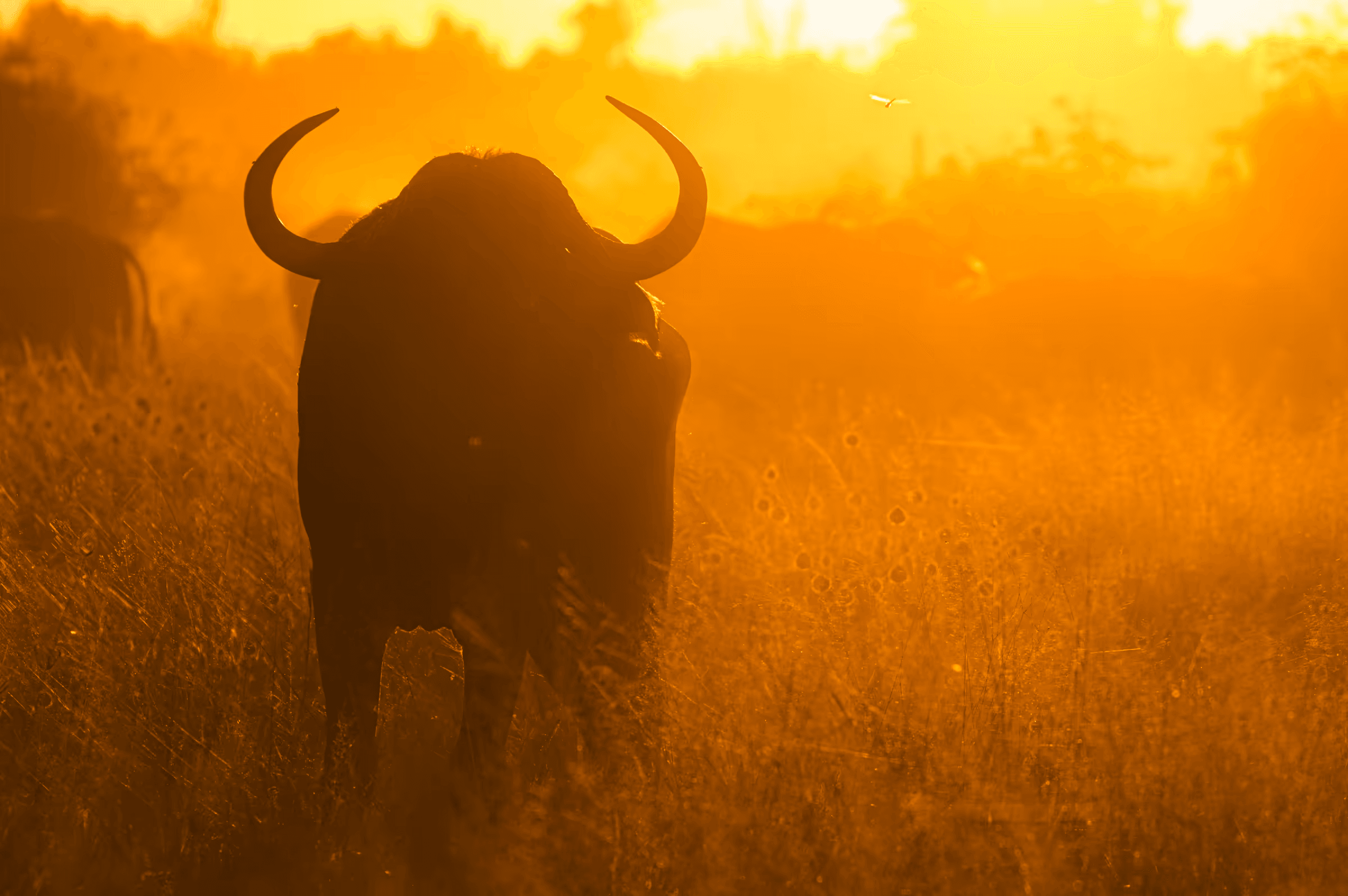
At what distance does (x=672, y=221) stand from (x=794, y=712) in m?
1.46

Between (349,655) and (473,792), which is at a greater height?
(349,655)

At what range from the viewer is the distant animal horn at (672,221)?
4.20 meters

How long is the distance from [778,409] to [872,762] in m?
6.61

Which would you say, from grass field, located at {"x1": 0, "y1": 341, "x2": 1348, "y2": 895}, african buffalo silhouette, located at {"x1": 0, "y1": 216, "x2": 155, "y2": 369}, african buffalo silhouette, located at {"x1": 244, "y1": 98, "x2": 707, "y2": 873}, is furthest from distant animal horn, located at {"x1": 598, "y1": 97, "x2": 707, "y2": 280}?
african buffalo silhouette, located at {"x1": 0, "y1": 216, "x2": 155, "y2": 369}

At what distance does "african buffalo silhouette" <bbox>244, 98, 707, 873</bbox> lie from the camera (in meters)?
3.70

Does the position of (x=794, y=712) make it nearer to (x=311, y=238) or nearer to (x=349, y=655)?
(x=349, y=655)

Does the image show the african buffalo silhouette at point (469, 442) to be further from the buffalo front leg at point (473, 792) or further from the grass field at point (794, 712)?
the grass field at point (794, 712)

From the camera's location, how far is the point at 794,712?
365 centimetres

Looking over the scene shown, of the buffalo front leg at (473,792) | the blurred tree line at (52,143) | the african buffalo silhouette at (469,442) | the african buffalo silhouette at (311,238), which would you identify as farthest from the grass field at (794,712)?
the blurred tree line at (52,143)

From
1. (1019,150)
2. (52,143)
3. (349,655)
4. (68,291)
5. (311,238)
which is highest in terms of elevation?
(349,655)

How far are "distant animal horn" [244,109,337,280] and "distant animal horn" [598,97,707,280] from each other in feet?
2.62

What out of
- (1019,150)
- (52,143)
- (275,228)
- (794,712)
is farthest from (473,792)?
(52,143)

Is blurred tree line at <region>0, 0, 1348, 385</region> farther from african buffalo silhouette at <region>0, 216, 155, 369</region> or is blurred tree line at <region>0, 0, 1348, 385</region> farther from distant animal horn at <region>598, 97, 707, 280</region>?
distant animal horn at <region>598, 97, 707, 280</region>

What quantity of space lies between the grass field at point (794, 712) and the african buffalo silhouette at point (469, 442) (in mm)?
249
